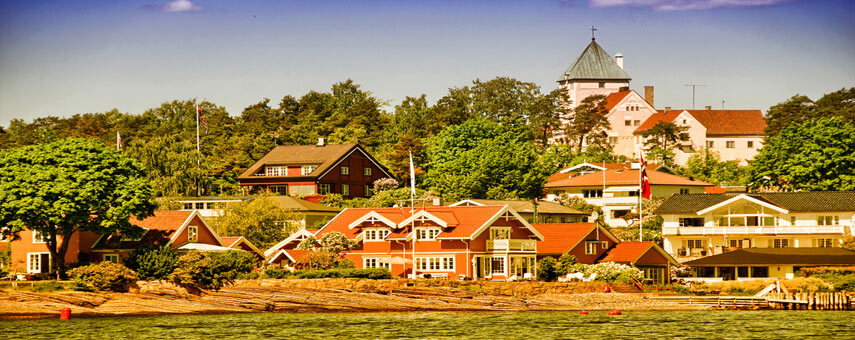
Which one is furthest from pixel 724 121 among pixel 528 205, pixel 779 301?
pixel 779 301

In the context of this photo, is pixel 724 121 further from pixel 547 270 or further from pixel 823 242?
pixel 547 270

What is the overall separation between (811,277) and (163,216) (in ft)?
150

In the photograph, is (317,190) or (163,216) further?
(317,190)

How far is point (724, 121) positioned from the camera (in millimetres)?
146625

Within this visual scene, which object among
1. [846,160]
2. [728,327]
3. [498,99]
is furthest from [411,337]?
[498,99]

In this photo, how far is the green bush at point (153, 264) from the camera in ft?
262

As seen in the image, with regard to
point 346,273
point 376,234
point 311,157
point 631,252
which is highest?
point 311,157

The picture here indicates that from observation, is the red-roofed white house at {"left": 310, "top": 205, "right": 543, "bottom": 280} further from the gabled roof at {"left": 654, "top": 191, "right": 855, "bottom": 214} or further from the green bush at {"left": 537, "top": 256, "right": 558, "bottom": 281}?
the gabled roof at {"left": 654, "top": 191, "right": 855, "bottom": 214}

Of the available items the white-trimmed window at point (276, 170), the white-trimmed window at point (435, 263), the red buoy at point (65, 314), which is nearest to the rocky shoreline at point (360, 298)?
the red buoy at point (65, 314)

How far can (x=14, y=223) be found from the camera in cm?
7850

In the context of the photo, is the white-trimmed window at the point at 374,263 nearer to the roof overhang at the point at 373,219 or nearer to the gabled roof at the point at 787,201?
the roof overhang at the point at 373,219

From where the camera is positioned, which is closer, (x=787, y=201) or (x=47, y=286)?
(x=47, y=286)

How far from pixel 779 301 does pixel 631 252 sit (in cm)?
1483

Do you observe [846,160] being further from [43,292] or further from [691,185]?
[43,292]
